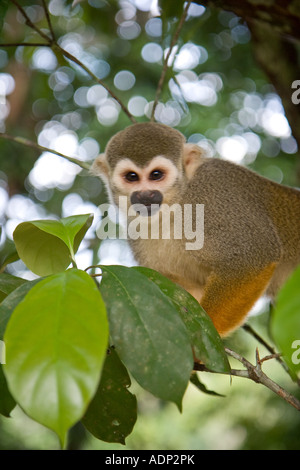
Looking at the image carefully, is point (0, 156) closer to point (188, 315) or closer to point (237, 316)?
Answer: point (237, 316)

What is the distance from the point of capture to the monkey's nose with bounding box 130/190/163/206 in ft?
7.69

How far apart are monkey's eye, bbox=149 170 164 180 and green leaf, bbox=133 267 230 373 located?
112 cm

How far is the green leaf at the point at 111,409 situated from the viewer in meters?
1.46

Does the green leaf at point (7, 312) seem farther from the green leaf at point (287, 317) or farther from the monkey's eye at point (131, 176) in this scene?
the monkey's eye at point (131, 176)

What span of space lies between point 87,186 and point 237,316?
2846 millimetres

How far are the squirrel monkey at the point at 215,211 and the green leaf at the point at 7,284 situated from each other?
95 centimetres

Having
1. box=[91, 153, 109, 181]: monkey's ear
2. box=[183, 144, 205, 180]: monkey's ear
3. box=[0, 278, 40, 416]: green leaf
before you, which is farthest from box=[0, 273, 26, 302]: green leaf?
box=[183, 144, 205, 180]: monkey's ear

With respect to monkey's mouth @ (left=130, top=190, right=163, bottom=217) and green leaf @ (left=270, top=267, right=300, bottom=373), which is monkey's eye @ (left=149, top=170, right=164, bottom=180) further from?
green leaf @ (left=270, top=267, right=300, bottom=373)

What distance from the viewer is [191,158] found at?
2.61 m

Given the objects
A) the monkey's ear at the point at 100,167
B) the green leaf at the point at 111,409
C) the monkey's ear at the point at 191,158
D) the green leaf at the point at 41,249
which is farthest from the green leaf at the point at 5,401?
the monkey's ear at the point at 191,158

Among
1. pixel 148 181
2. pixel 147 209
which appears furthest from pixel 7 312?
pixel 148 181

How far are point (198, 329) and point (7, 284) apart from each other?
67 centimetres

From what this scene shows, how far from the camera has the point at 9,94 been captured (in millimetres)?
5402

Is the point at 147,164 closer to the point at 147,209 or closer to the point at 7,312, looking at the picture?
the point at 147,209
